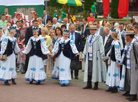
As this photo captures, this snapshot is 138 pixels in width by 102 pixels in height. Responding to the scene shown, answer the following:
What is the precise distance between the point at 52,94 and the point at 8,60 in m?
2.19

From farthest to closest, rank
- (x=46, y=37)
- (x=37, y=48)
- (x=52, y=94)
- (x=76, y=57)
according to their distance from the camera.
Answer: (x=46, y=37) < (x=76, y=57) < (x=37, y=48) < (x=52, y=94)

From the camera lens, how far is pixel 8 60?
463 inches

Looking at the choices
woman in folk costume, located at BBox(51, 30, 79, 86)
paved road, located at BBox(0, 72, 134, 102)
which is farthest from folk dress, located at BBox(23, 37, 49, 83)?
woman in folk costume, located at BBox(51, 30, 79, 86)

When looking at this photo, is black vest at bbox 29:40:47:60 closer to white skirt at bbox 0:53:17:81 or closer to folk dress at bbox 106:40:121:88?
white skirt at bbox 0:53:17:81

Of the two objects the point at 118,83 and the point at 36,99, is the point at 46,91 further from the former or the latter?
the point at 118,83

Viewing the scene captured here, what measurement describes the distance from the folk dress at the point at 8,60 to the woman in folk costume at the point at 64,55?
52.9 inches

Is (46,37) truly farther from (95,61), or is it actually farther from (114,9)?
(114,9)

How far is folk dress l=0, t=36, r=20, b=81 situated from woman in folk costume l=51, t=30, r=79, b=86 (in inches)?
52.9

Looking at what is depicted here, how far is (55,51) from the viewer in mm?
12023

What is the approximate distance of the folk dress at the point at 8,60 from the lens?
1164cm

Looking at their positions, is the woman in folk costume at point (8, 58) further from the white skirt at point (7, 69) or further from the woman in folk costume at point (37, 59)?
the woman in folk costume at point (37, 59)

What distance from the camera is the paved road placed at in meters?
9.73

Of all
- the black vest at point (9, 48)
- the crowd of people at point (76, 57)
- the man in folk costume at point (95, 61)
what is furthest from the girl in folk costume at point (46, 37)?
the man in folk costume at point (95, 61)

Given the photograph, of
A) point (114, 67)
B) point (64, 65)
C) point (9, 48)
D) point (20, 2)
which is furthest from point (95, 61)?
point (20, 2)
